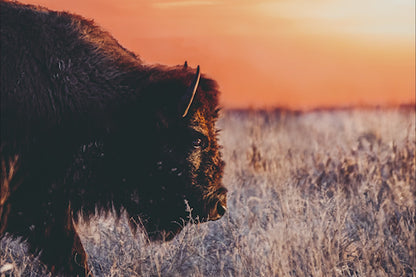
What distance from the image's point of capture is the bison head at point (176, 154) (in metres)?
4.42

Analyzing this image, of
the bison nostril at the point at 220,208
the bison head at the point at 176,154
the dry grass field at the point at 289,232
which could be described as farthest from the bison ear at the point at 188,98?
the dry grass field at the point at 289,232

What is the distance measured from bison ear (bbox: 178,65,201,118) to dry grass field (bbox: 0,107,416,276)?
99 cm

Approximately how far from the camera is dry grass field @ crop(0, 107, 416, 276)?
4617 millimetres

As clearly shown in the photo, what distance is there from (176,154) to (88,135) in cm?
62

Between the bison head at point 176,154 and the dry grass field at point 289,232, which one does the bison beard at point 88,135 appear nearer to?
the bison head at point 176,154

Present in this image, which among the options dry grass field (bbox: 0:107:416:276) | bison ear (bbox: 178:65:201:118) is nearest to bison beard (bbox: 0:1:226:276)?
bison ear (bbox: 178:65:201:118)

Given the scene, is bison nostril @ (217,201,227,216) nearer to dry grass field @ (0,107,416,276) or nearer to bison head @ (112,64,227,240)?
bison head @ (112,64,227,240)

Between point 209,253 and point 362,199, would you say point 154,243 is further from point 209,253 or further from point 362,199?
point 362,199

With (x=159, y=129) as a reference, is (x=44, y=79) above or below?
above

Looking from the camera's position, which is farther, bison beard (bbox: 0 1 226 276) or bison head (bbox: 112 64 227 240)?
bison head (bbox: 112 64 227 240)

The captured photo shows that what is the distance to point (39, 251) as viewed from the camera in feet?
14.4

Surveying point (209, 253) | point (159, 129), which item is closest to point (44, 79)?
point (159, 129)

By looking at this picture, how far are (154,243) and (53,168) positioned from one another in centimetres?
114

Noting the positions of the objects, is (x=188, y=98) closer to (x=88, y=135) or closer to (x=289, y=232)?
(x=88, y=135)
